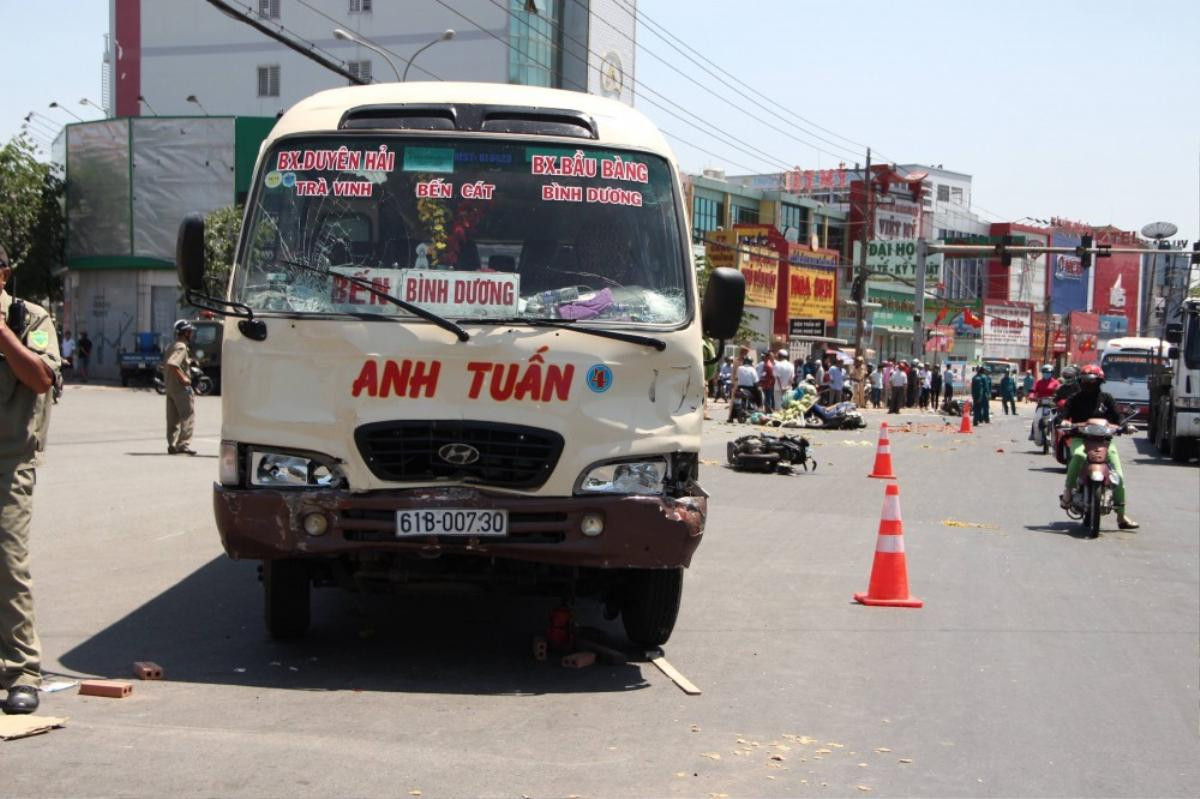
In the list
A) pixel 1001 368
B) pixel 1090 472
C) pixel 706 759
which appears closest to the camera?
pixel 706 759

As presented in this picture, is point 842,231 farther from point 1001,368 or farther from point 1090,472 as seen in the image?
point 1090,472

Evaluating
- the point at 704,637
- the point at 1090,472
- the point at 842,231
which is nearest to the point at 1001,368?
the point at 842,231

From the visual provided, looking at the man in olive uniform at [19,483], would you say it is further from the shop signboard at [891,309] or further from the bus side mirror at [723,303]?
the shop signboard at [891,309]

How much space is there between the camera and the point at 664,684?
22.8 ft

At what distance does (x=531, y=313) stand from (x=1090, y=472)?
9.43 metres

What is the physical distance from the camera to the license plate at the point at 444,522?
644cm

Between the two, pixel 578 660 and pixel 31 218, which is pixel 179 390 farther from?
pixel 31 218

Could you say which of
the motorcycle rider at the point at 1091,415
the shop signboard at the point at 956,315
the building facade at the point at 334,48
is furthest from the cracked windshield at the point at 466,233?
the shop signboard at the point at 956,315

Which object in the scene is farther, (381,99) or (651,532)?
(381,99)

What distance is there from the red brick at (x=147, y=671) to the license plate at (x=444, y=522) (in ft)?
4.39

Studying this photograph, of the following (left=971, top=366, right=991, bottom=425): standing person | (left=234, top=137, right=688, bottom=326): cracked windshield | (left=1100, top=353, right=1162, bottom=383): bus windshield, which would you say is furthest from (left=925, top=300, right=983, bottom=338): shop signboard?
(left=234, top=137, right=688, bottom=326): cracked windshield

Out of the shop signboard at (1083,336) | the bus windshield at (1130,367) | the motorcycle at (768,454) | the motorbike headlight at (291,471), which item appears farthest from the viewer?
the shop signboard at (1083,336)

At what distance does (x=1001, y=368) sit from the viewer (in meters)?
71.6

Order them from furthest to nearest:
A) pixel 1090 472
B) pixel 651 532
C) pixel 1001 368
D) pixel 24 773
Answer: pixel 1001 368
pixel 1090 472
pixel 651 532
pixel 24 773
